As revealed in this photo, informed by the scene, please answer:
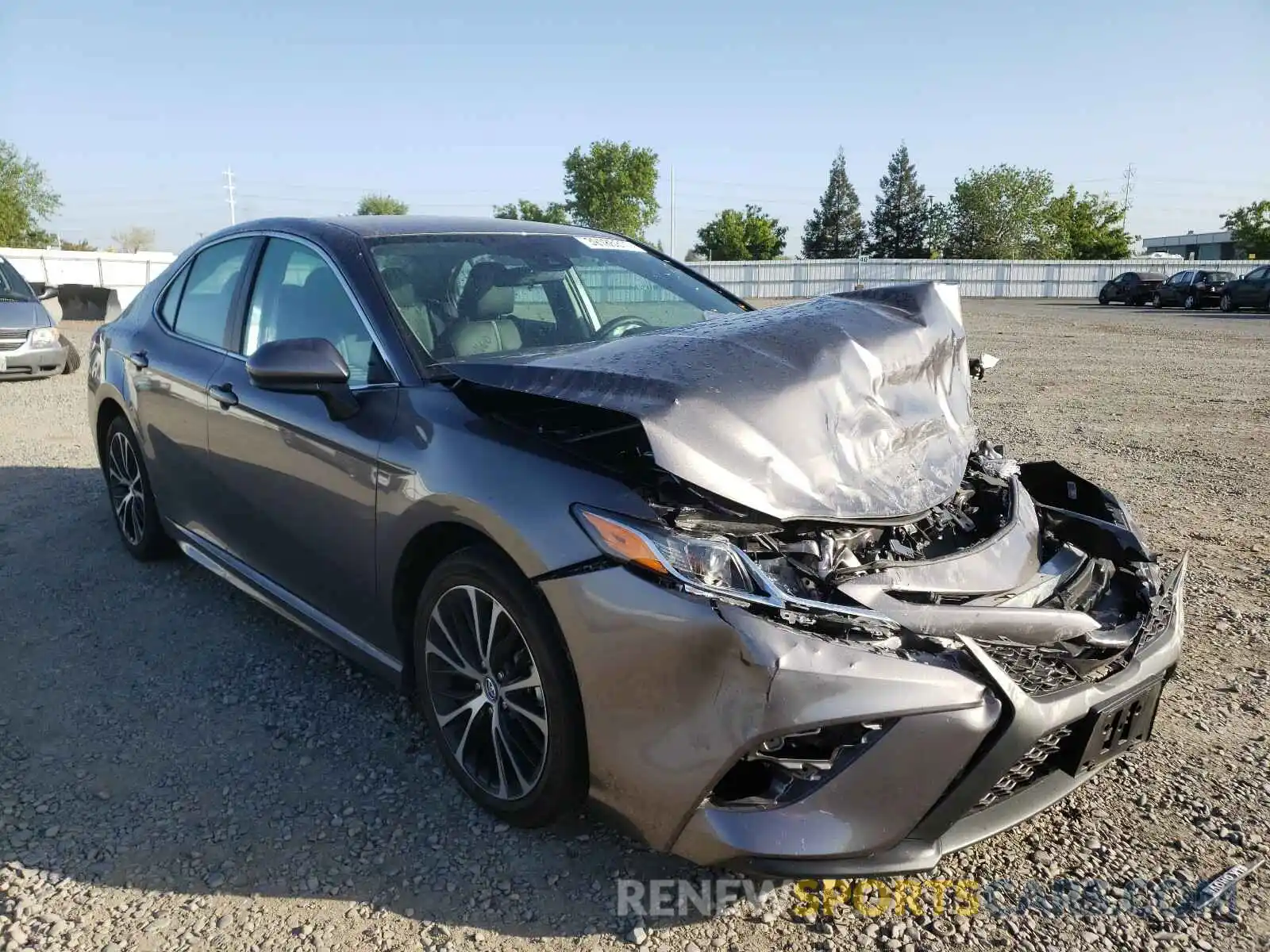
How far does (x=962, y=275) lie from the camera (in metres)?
45.2

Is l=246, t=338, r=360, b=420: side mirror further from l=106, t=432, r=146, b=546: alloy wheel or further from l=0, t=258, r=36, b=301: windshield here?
l=0, t=258, r=36, b=301: windshield

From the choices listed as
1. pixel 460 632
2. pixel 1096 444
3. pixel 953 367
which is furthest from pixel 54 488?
pixel 1096 444

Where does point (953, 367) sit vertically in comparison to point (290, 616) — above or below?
above

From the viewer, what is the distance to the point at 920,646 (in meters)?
2.07

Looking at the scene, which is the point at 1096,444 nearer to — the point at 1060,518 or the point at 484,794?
the point at 1060,518

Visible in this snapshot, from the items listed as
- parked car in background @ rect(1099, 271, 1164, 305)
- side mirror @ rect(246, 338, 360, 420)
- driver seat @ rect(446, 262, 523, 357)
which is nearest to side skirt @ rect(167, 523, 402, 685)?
side mirror @ rect(246, 338, 360, 420)

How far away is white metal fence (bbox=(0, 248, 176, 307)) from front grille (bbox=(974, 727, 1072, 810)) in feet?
89.0

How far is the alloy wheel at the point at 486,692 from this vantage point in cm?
242

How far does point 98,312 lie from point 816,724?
21.0 metres

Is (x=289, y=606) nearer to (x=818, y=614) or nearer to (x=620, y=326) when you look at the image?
(x=620, y=326)

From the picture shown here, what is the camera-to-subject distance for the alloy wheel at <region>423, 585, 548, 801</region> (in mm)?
2416

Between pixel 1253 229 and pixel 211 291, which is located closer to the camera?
pixel 211 291

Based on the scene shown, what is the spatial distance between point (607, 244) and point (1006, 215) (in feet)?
266

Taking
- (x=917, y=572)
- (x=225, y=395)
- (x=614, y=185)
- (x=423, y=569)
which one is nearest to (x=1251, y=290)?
(x=917, y=572)
